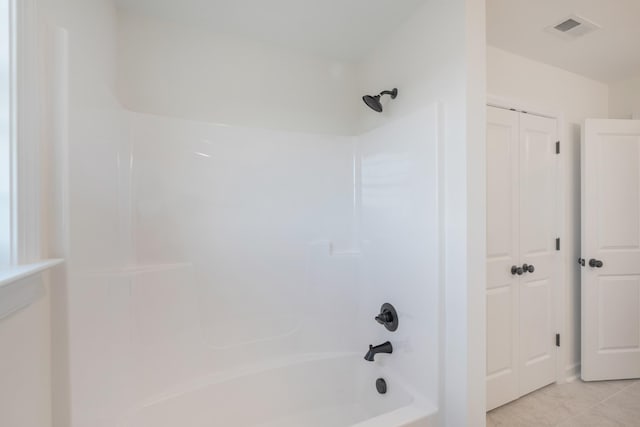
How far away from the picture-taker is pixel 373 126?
77.9 inches

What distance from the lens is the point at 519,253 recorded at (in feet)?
6.51

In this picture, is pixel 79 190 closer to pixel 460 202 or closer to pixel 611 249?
pixel 460 202

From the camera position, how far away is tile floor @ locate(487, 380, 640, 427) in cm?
174

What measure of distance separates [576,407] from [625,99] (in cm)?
261

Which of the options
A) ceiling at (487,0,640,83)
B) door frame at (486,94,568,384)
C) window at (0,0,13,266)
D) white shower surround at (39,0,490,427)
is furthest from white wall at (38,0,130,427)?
door frame at (486,94,568,384)

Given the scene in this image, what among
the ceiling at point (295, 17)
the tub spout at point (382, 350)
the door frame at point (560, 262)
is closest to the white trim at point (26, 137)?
the ceiling at point (295, 17)

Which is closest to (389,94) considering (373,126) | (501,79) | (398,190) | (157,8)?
(373,126)

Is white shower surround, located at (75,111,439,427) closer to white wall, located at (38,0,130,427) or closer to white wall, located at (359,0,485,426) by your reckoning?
white wall, located at (359,0,485,426)

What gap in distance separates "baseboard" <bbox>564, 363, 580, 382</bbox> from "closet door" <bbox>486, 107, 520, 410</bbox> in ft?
2.09

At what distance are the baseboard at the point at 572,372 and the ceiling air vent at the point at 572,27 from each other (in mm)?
2545

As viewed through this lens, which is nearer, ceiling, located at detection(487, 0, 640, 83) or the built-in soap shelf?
the built-in soap shelf

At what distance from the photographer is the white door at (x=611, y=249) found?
217cm

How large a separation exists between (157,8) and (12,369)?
70.8 inches

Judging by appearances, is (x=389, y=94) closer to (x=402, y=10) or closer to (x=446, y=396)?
(x=402, y=10)
